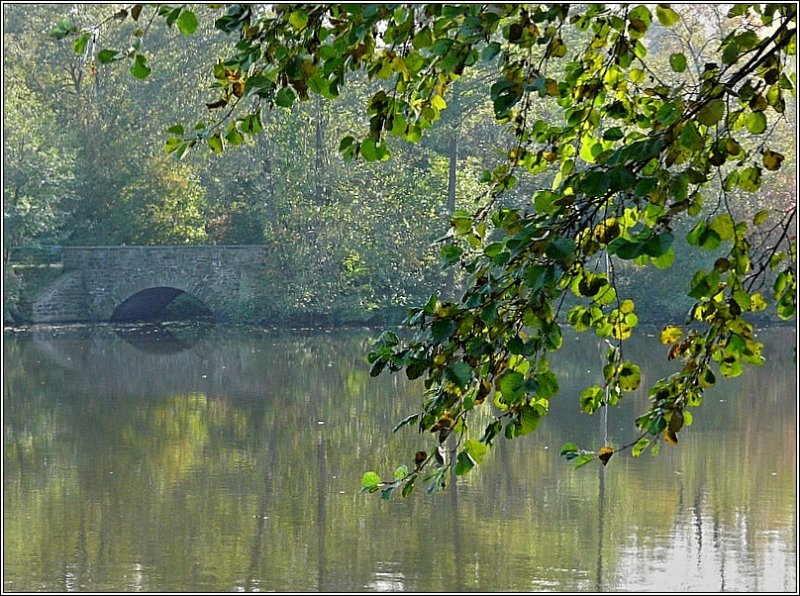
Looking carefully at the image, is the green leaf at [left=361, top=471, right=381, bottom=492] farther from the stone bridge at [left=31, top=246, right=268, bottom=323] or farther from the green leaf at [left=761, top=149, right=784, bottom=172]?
the stone bridge at [left=31, top=246, right=268, bottom=323]

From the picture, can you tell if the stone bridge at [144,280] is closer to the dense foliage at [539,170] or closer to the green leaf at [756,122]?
the dense foliage at [539,170]

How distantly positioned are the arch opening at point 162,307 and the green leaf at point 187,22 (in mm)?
21091

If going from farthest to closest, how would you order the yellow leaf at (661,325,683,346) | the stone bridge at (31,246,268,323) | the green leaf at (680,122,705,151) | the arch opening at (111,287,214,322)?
the arch opening at (111,287,214,322), the stone bridge at (31,246,268,323), the yellow leaf at (661,325,683,346), the green leaf at (680,122,705,151)

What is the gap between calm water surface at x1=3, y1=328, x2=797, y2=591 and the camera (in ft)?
23.5

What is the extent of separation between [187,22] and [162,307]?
22.9m

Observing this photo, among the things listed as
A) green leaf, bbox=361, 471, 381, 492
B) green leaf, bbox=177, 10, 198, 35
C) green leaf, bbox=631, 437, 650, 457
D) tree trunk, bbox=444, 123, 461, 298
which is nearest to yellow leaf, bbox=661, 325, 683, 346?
green leaf, bbox=631, 437, 650, 457

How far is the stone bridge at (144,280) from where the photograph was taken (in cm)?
2269

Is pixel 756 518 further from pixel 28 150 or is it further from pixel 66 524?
pixel 28 150

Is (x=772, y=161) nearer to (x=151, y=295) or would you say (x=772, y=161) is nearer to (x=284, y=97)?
(x=284, y=97)

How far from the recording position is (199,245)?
23031 millimetres

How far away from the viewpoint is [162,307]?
80.8 feet

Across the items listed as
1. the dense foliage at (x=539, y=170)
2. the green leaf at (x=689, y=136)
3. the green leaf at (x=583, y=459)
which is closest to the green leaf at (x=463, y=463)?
the dense foliage at (x=539, y=170)

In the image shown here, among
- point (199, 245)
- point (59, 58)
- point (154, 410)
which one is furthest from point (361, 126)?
point (154, 410)

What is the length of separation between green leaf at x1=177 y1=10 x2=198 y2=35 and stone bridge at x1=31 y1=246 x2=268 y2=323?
20.8 meters
